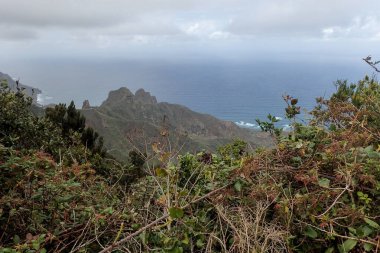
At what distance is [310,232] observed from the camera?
2.64 meters

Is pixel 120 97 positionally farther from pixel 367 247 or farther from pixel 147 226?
pixel 367 247

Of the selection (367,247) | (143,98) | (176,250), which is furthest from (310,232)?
(143,98)

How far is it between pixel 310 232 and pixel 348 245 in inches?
10.4

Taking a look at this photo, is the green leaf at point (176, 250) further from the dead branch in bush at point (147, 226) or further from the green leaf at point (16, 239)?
the green leaf at point (16, 239)

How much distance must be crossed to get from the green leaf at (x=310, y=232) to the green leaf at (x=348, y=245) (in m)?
0.20

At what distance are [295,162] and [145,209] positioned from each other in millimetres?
1370

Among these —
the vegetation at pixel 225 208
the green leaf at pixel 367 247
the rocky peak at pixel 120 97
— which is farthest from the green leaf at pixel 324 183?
the rocky peak at pixel 120 97

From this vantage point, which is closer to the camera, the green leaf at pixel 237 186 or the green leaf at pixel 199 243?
the green leaf at pixel 199 243

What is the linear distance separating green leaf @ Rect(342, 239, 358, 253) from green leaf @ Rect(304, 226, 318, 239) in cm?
20

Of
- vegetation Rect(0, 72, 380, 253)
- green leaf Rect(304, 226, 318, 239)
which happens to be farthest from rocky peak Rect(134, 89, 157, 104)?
green leaf Rect(304, 226, 318, 239)

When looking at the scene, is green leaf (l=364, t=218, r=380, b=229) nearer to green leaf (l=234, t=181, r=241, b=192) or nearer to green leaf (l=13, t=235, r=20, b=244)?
green leaf (l=234, t=181, r=241, b=192)

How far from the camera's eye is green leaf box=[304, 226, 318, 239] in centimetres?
262

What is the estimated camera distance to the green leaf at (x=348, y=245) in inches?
96.9

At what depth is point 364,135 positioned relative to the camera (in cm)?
376
